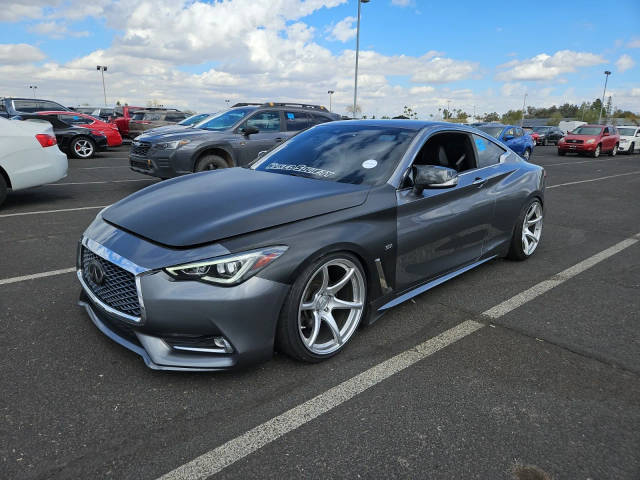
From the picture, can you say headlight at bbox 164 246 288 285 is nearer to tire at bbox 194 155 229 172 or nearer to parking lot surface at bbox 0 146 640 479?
parking lot surface at bbox 0 146 640 479

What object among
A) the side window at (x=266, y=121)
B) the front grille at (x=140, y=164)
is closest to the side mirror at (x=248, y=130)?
the side window at (x=266, y=121)

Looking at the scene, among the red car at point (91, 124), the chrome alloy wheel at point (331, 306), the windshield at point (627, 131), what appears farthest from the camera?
the windshield at point (627, 131)

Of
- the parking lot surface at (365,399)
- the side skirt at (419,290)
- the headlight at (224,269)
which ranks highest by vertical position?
the headlight at (224,269)

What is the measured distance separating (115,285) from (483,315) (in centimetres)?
271

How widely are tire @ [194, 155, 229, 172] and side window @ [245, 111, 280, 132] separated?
1.04 metres

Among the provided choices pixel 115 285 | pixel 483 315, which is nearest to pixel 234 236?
pixel 115 285

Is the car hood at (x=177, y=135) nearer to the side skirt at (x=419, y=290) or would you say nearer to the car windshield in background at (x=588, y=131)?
the side skirt at (x=419, y=290)

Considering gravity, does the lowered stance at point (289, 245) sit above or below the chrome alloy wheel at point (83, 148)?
above

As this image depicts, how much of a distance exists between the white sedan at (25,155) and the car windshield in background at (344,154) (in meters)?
4.69

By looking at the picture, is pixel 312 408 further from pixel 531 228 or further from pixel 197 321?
pixel 531 228

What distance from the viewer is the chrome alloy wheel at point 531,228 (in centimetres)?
508

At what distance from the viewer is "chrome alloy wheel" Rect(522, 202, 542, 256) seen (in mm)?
5078

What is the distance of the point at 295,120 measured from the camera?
32.3 ft

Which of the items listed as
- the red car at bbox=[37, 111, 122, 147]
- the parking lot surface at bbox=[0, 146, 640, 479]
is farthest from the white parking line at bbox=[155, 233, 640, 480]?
the red car at bbox=[37, 111, 122, 147]
